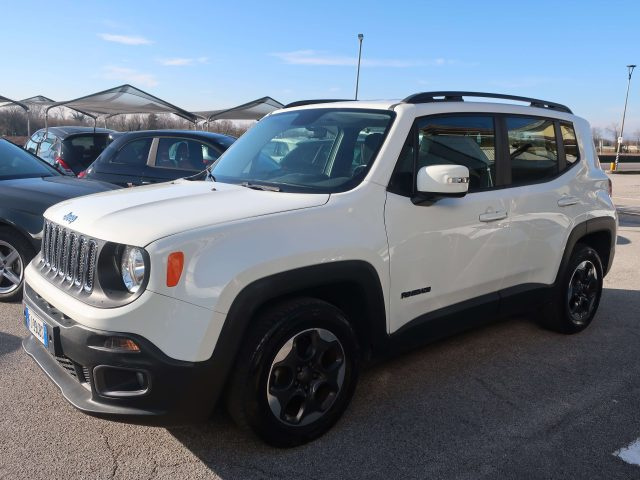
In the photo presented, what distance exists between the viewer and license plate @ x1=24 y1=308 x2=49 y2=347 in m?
2.80

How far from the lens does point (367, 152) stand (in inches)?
130

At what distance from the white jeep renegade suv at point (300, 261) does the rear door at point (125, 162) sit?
12.7 ft

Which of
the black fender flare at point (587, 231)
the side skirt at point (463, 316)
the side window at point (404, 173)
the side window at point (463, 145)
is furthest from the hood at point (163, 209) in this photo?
the black fender flare at point (587, 231)

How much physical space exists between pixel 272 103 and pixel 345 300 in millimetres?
19581

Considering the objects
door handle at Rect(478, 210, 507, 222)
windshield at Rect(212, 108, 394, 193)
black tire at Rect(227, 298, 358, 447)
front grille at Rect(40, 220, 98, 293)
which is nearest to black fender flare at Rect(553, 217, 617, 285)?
door handle at Rect(478, 210, 507, 222)

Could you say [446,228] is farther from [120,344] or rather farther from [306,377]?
[120,344]

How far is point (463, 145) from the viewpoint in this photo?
3.73 metres

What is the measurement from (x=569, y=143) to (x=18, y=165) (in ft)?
A: 17.7

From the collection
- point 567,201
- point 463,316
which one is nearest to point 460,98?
point 567,201

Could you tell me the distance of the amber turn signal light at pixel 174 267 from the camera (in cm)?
243

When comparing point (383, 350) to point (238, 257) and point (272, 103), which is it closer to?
point (238, 257)

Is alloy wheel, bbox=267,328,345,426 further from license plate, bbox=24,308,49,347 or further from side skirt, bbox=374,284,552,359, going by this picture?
license plate, bbox=24,308,49,347

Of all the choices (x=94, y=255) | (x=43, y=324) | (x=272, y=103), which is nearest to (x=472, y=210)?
(x=94, y=255)

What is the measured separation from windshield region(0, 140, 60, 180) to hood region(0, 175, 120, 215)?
0.22 meters
